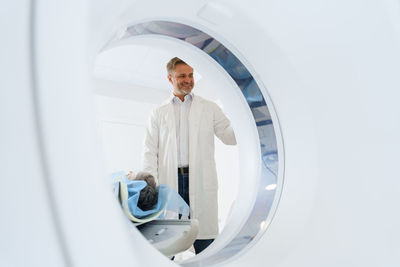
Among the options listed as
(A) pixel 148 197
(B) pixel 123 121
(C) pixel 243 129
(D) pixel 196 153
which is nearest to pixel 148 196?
(A) pixel 148 197

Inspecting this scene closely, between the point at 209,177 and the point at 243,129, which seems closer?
the point at 243,129

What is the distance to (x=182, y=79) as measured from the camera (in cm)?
162

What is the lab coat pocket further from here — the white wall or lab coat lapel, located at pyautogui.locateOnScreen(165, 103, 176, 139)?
the white wall

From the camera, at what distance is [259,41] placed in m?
0.59

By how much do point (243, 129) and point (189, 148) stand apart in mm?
687

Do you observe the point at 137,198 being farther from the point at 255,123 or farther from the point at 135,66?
the point at 135,66

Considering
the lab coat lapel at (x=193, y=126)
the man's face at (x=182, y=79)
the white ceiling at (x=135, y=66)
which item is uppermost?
the white ceiling at (x=135, y=66)

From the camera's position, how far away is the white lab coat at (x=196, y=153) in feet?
4.88

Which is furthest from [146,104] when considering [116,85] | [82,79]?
[82,79]

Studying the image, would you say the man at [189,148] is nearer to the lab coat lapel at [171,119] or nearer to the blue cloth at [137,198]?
the lab coat lapel at [171,119]

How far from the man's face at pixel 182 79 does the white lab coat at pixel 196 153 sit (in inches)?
3.7

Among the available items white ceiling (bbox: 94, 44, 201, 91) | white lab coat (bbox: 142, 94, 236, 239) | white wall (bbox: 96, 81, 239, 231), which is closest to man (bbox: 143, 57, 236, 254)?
white lab coat (bbox: 142, 94, 236, 239)

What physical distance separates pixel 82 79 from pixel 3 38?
0.22ft

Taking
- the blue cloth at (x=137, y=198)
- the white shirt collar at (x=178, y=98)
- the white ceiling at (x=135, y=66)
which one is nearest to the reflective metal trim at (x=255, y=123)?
the blue cloth at (x=137, y=198)
